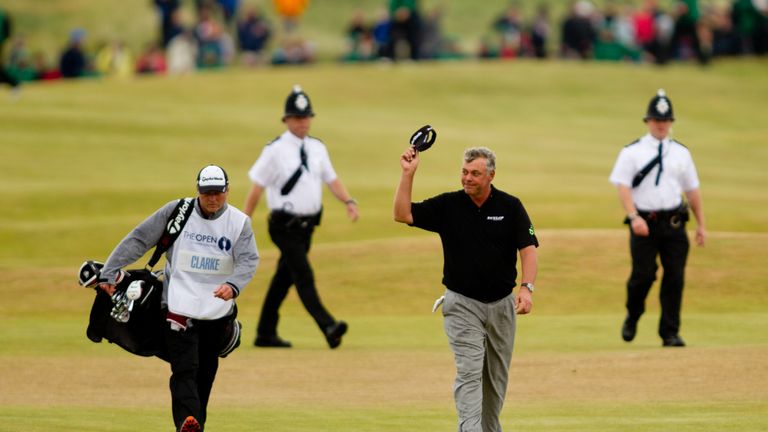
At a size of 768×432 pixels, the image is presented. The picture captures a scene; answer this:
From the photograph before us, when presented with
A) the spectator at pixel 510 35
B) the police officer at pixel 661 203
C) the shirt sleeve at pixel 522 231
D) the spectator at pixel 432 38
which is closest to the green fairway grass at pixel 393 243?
the police officer at pixel 661 203

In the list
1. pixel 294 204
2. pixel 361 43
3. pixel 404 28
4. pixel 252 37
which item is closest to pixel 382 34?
pixel 404 28

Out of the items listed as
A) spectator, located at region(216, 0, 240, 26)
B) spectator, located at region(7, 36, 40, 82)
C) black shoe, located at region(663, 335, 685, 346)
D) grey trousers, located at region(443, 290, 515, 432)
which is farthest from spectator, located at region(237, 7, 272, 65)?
grey trousers, located at region(443, 290, 515, 432)

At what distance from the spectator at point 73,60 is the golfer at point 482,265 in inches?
1604

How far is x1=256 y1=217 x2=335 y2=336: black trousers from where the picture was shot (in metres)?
16.1

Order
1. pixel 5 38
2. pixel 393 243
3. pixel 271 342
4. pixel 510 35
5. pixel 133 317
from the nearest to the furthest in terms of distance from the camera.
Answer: pixel 133 317
pixel 271 342
pixel 393 243
pixel 5 38
pixel 510 35

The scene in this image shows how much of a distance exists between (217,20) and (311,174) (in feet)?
137

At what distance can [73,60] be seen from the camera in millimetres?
50031

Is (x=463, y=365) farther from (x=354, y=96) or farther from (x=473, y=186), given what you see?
(x=354, y=96)

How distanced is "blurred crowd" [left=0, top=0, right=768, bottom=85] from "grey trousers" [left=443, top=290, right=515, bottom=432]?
37.6 metres

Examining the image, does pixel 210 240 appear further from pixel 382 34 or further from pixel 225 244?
pixel 382 34

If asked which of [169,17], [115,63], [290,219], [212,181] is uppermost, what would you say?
[212,181]

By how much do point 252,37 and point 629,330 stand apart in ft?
123

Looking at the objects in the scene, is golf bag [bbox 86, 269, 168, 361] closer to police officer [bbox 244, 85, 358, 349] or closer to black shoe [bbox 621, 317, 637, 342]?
police officer [bbox 244, 85, 358, 349]

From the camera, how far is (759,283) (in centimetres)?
2031
